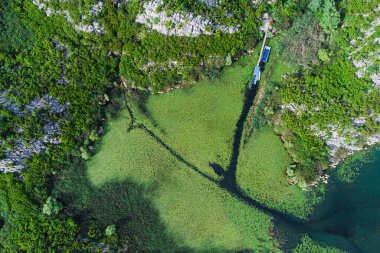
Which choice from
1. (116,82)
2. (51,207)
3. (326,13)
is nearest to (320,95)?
(326,13)

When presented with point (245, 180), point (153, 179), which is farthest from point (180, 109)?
point (245, 180)

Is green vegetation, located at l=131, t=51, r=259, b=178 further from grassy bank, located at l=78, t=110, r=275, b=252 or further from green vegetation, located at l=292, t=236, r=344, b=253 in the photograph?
green vegetation, located at l=292, t=236, r=344, b=253

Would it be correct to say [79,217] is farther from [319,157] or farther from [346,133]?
[346,133]

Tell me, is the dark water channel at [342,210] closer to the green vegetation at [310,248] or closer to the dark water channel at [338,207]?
the dark water channel at [338,207]

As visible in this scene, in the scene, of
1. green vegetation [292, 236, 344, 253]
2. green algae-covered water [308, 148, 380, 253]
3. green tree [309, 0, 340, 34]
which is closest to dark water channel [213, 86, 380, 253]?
green algae-covered water [308, 148, 380, 253]

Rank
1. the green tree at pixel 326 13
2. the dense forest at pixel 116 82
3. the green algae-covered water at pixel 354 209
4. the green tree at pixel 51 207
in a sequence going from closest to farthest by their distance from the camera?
the dense forest at pixel 116 82
the green tree at pixel 51 207
the green tree at pixel 326 13
the green algae-covered water at pixel 354 209

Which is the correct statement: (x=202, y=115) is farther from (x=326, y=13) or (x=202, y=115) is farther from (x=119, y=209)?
(x=326, y=13)

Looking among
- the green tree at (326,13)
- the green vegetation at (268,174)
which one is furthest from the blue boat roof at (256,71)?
the green tree at (326,13)
